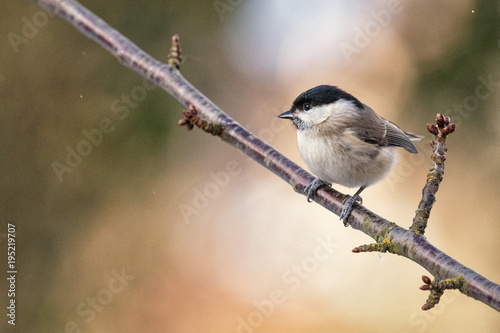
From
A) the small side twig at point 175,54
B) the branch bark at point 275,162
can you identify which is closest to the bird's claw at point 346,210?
the branch bark at point 275,162

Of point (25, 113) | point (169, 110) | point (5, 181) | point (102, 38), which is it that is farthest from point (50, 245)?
point (102, 38)

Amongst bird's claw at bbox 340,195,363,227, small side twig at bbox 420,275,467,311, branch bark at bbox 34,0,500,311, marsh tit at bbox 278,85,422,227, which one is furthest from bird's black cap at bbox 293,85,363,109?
small side twig at bbox 420,275,467,311

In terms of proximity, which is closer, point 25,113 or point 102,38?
point 102,38

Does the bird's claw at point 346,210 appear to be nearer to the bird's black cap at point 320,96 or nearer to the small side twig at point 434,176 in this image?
the small side twig at point 434,176

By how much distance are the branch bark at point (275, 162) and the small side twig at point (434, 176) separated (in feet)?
0.08

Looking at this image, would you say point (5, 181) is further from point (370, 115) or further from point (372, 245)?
point (372, 245)

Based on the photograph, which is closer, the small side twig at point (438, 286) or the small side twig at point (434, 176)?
the small side twig at point (438, 286)

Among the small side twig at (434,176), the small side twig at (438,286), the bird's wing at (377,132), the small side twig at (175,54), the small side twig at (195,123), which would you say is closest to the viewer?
the small side twig at (438,286)

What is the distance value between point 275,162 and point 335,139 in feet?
0.76

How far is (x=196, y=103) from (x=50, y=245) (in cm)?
144

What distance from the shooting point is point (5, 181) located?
7.66ft

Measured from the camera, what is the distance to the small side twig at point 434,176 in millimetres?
943

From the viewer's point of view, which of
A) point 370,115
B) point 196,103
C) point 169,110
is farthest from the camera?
point 169,110

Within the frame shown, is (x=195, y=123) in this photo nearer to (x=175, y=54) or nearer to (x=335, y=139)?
(x=175, y=54)
